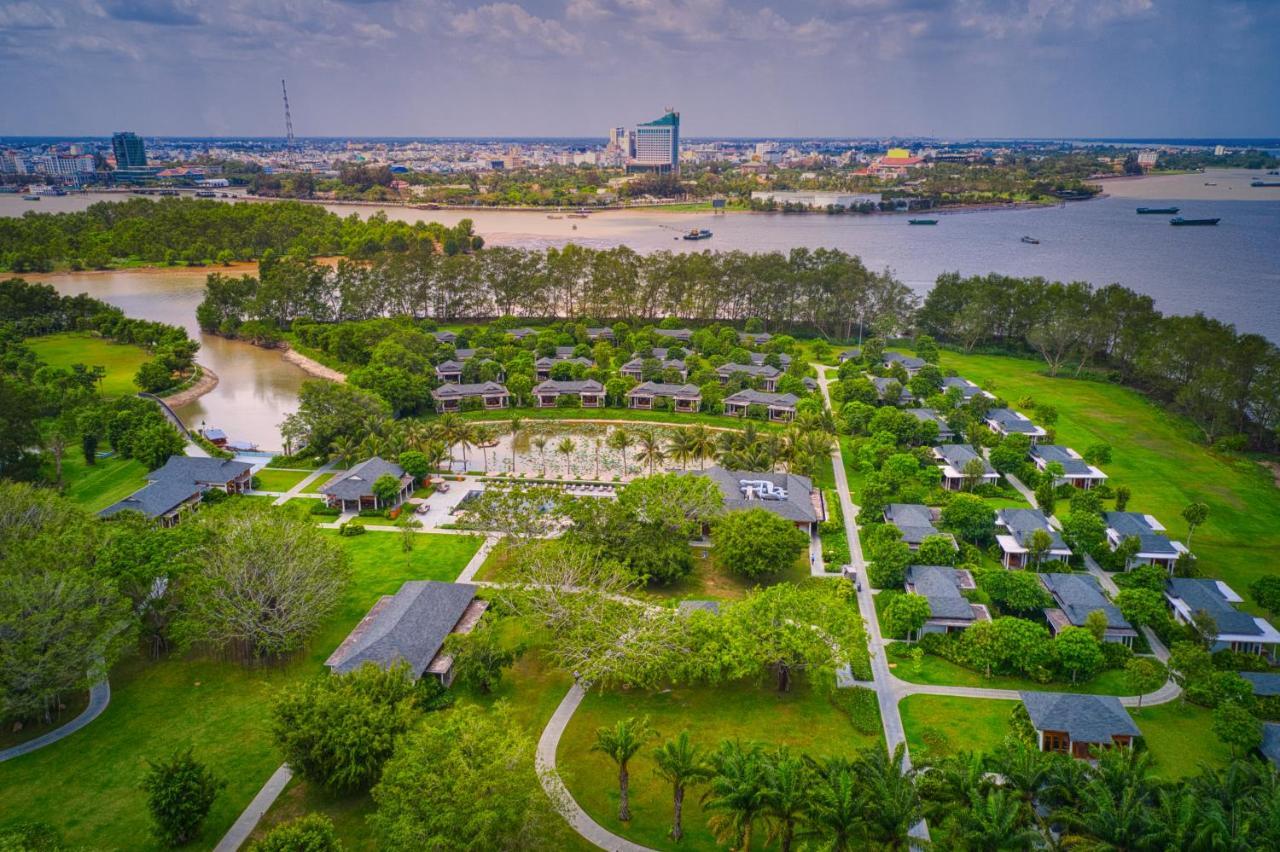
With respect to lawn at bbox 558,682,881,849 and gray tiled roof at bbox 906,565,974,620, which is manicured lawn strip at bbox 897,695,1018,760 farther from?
gray tiled roof at bbox 906,565,974,620

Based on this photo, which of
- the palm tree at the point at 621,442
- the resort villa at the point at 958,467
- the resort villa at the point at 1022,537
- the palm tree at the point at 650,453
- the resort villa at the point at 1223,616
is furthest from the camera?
the palm tree at the point at 621,442

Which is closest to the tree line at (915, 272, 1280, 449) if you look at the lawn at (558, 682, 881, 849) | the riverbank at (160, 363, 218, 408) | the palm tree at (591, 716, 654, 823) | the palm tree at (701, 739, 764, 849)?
the lawn at (558, 682, 881, 849)

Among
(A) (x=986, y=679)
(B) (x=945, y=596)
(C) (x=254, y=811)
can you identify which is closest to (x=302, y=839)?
(C) (x=254, y=811)

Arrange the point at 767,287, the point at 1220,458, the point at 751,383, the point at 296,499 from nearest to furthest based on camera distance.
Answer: the point at 296,499, the point at 1220,458, the point at 751,383, the point at 767,287

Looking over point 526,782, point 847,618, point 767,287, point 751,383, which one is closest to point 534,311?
point 767,287

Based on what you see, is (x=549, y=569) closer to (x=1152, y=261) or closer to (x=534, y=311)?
(x=534, y=311)

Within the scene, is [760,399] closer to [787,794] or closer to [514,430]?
[514,430]

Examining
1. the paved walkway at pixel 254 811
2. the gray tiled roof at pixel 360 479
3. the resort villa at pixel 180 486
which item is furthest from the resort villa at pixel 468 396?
the paved walkway at pixel 254 811

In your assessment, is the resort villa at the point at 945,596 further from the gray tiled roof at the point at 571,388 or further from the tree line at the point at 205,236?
the tree line at the point at 205,236
